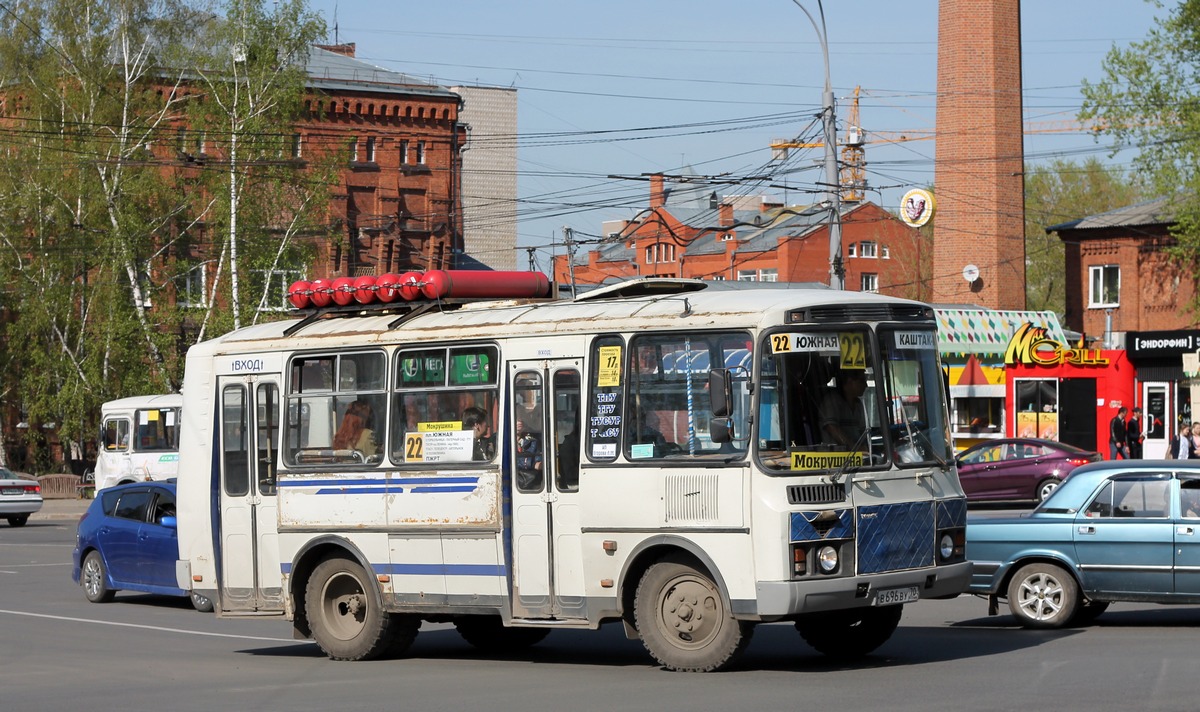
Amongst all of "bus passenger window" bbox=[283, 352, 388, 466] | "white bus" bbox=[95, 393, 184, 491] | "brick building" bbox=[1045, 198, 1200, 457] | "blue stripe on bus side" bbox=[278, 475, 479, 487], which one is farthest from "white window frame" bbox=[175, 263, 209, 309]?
"blue stripe on bus side" bbox=[278, 475, 479, 487]

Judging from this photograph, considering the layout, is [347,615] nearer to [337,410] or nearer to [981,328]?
[337,410]

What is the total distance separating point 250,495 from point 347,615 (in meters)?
1.43

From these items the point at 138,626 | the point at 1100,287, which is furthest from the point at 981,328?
the point at 138,626

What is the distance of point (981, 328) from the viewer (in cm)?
5019

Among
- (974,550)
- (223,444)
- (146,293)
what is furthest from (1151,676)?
(146,293)

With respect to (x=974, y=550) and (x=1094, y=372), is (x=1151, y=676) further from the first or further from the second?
(x=1094, y=372)

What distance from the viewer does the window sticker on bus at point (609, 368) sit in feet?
39.5

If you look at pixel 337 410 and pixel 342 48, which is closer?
pixel 337 410

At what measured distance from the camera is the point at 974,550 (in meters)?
14.8

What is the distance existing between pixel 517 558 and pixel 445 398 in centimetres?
150

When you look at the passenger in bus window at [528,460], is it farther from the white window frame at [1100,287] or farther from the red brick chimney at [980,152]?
the white window frame at [1100,287]

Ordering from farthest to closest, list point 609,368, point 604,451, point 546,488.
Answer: point 546,488, point 609,368, point 604,451

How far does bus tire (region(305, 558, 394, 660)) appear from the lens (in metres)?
13.5

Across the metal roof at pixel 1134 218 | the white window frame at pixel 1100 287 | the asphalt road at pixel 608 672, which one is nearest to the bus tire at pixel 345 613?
the asphalt road at pixel 608 672
